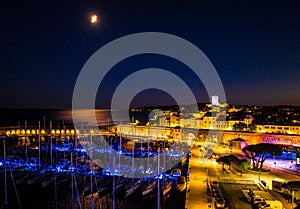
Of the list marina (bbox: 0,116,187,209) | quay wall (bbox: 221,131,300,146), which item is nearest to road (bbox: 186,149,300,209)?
marina (bbox: 0,116,187,209)

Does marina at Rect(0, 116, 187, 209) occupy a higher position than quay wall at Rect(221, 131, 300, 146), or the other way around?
quay wall at Rect(221, 131, 300, 146)

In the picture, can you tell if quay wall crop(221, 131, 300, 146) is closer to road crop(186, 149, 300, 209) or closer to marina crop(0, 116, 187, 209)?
road crop(186, 149, 300, 209)

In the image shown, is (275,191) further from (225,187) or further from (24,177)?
(24,177)

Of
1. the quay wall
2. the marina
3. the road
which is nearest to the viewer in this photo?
the road

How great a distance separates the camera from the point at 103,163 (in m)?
27.0

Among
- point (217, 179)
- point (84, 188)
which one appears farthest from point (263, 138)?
point (84, 188)

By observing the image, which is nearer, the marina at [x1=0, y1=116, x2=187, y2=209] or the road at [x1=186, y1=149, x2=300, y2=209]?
the road at [x1=186, y1=149, x2=300, y2=209]

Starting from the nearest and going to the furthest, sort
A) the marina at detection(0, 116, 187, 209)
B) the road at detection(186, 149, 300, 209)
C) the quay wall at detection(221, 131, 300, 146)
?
1. the road at detection(186, 149, 300, 209)
2. the marina at detection(0, 116, 187, 209)
3. the quay wall at detection(221, 131, 300, 146)

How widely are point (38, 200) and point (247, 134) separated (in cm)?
2956

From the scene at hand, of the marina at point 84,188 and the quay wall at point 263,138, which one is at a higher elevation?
the quay wall at point 263,138

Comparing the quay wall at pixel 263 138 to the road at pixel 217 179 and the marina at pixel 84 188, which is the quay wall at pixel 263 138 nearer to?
the road at pixel 217 179

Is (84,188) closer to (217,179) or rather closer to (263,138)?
(217,179)

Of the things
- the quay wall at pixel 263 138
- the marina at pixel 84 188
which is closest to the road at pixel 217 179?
the marina at pixel 84 188

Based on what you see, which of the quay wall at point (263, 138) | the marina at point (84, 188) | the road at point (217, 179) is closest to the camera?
the road at point (217, 179)
